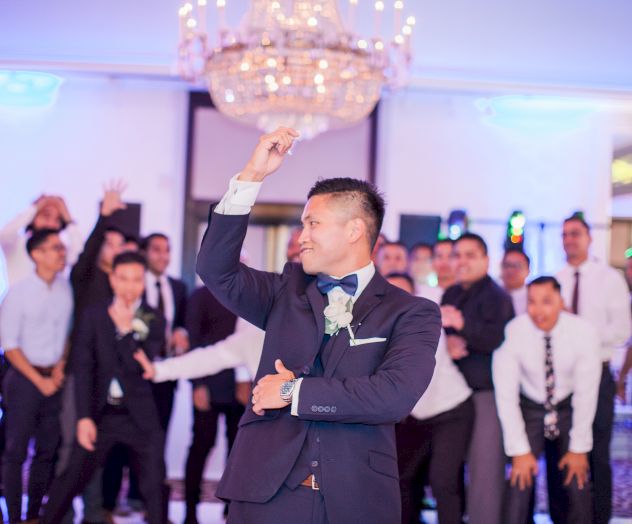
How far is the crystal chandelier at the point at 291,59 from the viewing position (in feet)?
16.6

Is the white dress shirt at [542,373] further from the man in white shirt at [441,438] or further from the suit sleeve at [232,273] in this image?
the suit sleeve at [232,273]

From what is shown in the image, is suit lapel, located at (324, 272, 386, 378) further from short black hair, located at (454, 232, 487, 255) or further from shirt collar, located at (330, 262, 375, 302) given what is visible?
short black hair, located at (454, 232, 487, 255)

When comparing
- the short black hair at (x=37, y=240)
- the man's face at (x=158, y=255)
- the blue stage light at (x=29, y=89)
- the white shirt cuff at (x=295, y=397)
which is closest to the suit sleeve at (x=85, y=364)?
the short black hair at (x=37, y=240)

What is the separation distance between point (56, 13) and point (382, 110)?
347 centimetres

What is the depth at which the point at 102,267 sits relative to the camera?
5.09 metres

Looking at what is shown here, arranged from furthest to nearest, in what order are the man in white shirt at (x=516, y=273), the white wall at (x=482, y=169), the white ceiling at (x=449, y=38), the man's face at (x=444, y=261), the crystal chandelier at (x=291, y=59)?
the white wall at (x=482, y=169) → the white ceiling at (x=449, y=38) → the man in white shirt at (x=516, y=273) → the man's face at (x=444, y=261) → the crystal chandelier at (x=291, y=59)

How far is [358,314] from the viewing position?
7.58 ft

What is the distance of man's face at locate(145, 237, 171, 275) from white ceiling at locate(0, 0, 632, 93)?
1722 mm

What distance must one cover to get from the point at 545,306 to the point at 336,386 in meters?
2.44

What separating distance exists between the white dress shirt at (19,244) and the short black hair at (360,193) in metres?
3.50

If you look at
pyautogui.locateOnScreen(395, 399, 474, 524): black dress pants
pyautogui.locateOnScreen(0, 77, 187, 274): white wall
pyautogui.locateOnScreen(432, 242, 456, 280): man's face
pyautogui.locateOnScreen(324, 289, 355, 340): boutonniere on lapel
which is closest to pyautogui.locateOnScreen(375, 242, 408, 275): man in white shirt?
pyautogui.locateOnScreen(432, 242, 456, 280): man's face

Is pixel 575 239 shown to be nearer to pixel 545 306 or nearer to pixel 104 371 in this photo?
pixel 545 306

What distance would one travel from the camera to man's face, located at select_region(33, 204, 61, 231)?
5555 millimetres

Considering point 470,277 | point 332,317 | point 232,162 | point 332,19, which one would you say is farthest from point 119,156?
point 332,317
